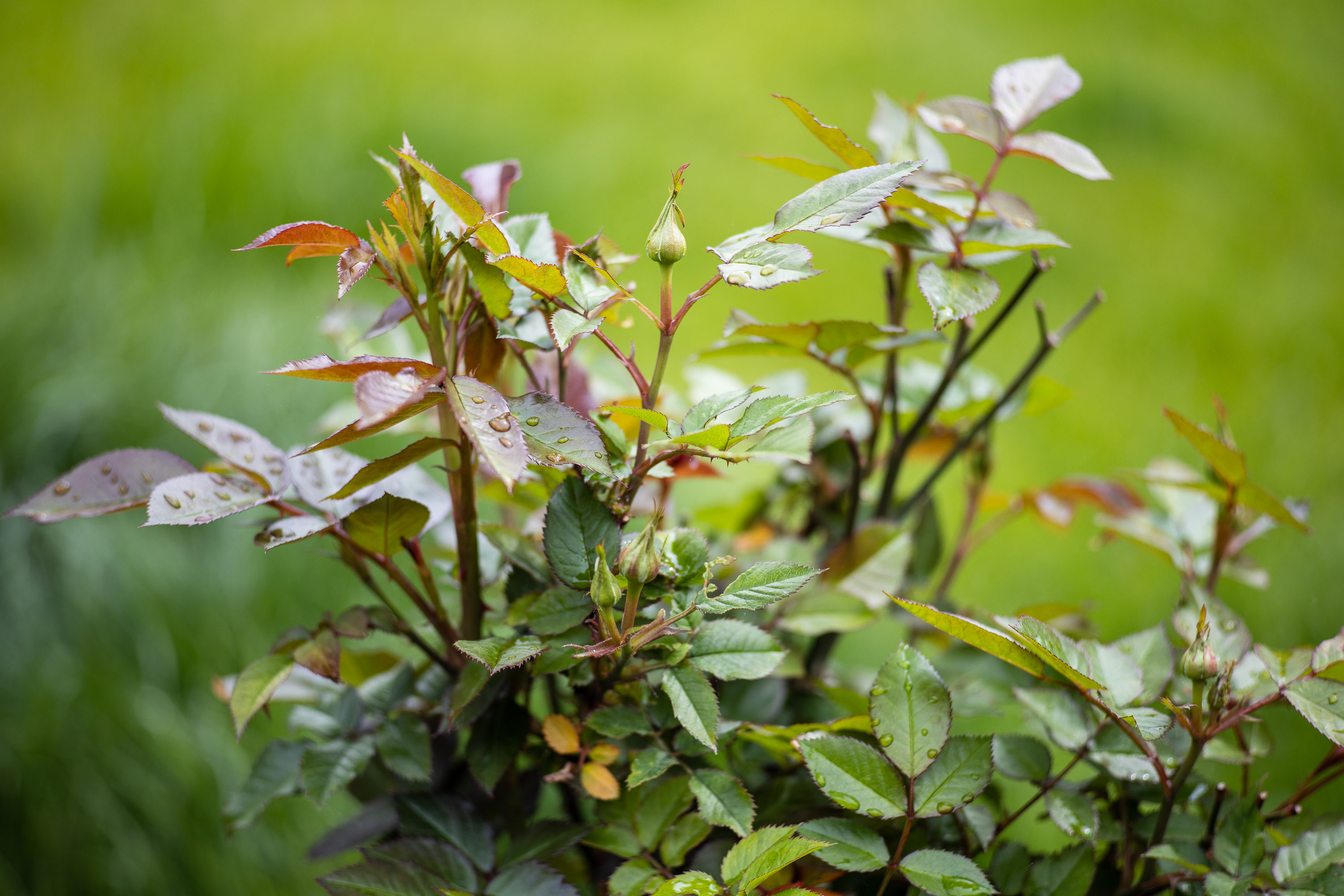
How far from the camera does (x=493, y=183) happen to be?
0.38m

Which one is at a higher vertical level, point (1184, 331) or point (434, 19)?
point (434, 19)

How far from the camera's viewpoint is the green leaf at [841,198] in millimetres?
286

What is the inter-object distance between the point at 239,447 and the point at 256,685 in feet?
0.30

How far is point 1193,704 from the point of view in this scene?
303 mm

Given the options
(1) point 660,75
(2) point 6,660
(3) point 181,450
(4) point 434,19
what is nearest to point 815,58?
(1) point 660,75

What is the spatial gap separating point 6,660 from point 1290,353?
6.82 ft

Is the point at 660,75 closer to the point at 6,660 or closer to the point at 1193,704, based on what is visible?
the point at 6,660

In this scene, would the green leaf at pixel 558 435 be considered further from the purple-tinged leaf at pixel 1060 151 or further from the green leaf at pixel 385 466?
the purple-tinged leaf at pixel 1060 151

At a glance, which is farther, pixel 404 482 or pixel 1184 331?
pixel 1184 331

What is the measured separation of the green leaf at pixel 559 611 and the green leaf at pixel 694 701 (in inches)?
1.4

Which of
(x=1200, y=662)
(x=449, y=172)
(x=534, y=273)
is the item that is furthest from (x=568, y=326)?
(x=449, y=172)

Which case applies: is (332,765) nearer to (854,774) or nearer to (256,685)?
(256,685)

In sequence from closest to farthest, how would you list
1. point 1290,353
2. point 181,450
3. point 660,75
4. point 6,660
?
point 6,660 → point 181,450 → point 1290,353 → point 660,75

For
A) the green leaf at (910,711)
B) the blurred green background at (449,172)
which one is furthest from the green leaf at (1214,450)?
the blurred green background at (449,172)
